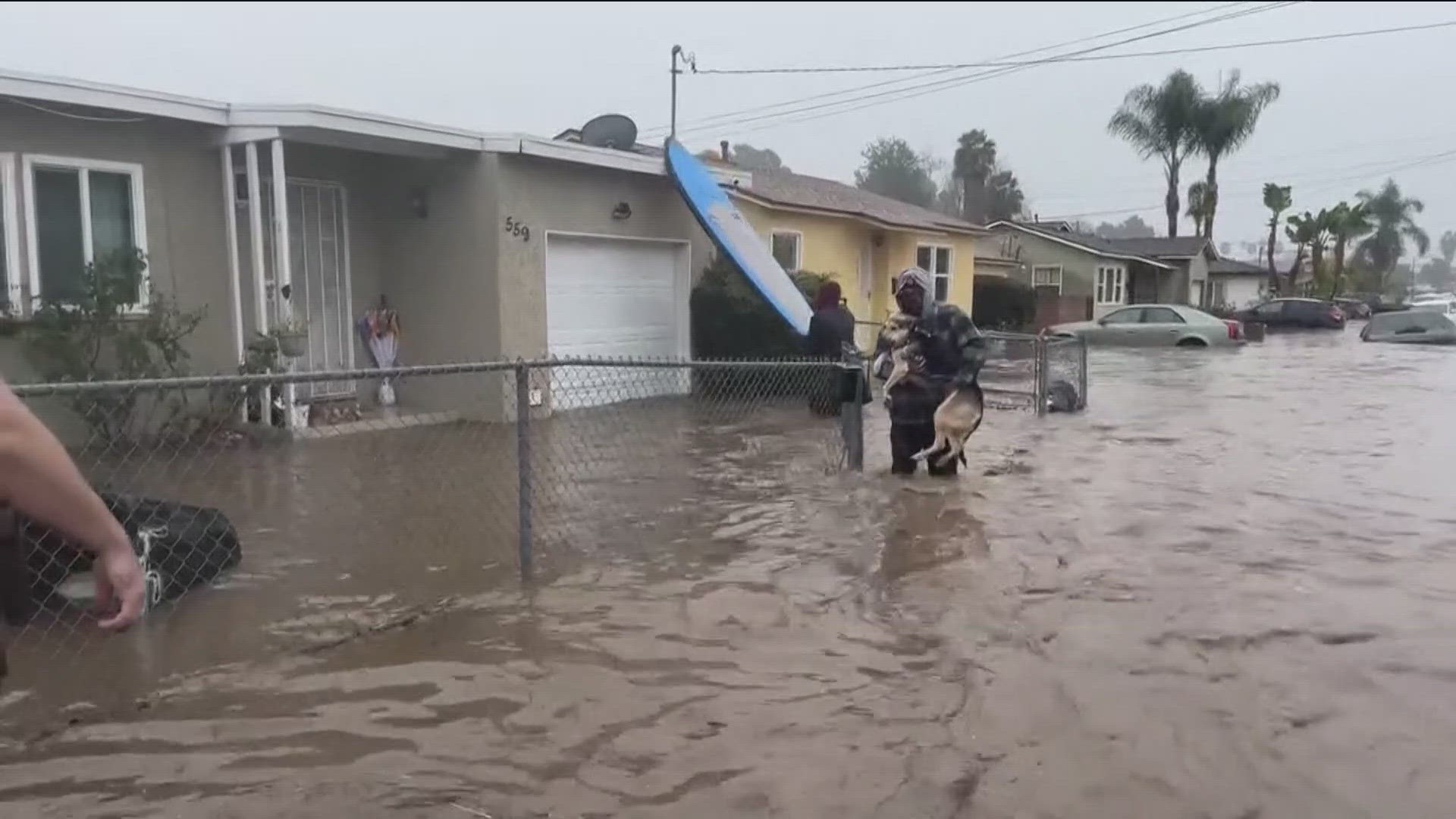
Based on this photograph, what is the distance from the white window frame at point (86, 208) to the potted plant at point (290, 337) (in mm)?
1092

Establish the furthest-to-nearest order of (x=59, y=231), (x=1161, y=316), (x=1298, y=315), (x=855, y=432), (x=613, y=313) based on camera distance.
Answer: (x=1298, y=315)
(x=1161, y=316)
(x=613, y=313)
(x=59, y=231)
(x=855, y=432)

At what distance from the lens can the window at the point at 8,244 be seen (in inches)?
370

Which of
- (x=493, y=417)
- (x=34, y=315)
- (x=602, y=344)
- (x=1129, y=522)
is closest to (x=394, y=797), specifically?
(x=1129, y=522)

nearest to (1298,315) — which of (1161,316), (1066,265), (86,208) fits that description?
(1066,265)

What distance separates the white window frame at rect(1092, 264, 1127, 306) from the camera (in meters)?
40.6

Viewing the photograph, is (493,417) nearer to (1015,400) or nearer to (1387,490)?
(1015,400)

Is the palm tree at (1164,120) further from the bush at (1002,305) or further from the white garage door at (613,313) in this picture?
the white garage door at (613,313)

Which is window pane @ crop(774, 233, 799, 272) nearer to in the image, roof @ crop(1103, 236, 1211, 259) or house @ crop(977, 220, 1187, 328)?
house @ crop(977, 220, 1187, 328)

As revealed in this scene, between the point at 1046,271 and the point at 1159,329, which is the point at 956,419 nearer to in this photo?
the point at 1159,329

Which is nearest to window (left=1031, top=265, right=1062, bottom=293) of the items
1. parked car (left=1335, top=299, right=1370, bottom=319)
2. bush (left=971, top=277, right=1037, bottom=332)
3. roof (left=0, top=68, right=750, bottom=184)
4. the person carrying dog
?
bush (left=971, top=277, right=1037, bottom=332)

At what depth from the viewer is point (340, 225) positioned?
40.8 ft

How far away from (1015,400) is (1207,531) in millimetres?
7597

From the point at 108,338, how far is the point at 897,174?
267 feet

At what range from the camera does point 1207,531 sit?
7.25 m
